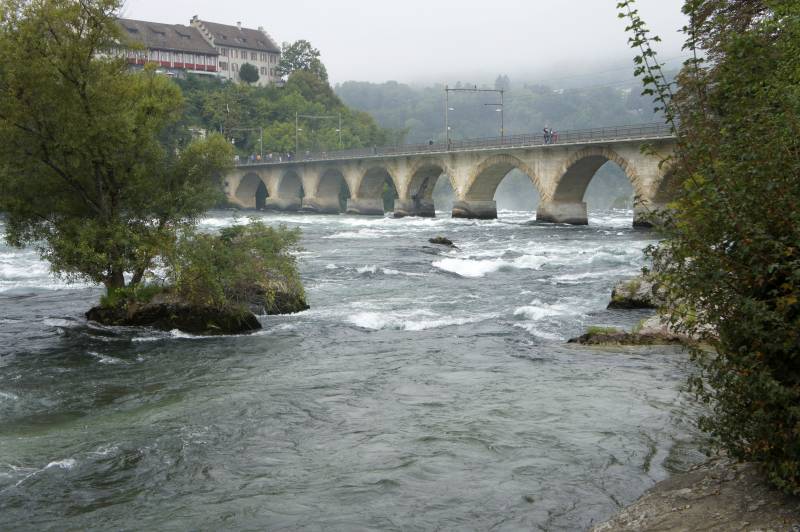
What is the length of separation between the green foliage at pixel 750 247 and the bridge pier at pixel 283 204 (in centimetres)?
9122

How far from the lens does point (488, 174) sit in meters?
63.8

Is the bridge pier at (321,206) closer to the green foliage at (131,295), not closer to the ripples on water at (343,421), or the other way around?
the ripples on water at (343,421)

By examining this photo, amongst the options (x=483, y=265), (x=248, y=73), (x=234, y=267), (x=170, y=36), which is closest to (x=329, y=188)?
(x=248, y=73)

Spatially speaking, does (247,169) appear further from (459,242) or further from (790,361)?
(790,361)

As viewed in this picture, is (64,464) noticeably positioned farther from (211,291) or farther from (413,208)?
(413,208)

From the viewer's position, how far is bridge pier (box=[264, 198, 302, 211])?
96562 millimetres

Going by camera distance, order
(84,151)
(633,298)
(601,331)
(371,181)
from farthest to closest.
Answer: (371,181) < (633,298) < (84,151) < (601,331)

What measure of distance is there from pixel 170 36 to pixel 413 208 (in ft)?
227

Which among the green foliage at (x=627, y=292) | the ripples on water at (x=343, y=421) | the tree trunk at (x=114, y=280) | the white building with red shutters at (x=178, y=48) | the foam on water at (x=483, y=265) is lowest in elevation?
the ripples on water at (x=343, y=421)

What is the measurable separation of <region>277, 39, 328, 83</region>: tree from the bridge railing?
178 feet

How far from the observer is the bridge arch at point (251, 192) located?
102562 mm

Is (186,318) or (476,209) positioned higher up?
(476,209)

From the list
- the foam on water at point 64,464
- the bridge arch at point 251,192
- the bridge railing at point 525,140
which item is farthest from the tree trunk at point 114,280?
the bridge arch at point 251,192

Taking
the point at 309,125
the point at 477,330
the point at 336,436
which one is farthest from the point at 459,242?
the point at 309,125
